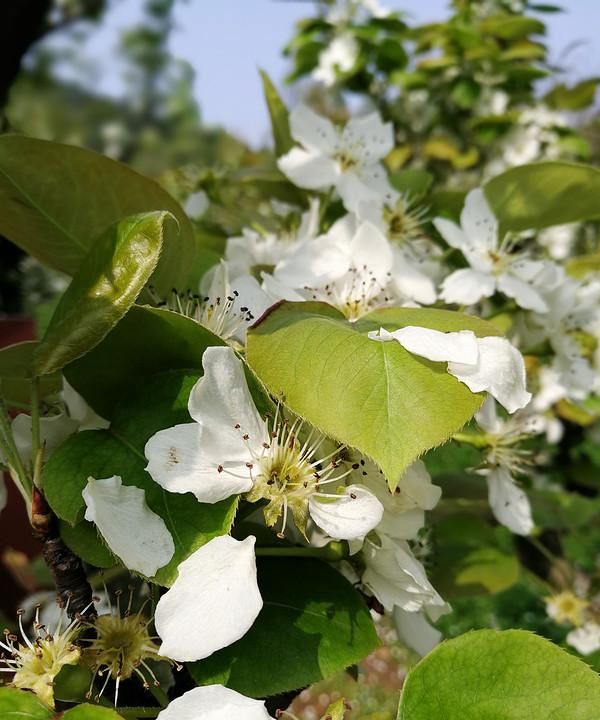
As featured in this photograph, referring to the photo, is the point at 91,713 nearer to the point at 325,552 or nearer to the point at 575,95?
the point at 325,552

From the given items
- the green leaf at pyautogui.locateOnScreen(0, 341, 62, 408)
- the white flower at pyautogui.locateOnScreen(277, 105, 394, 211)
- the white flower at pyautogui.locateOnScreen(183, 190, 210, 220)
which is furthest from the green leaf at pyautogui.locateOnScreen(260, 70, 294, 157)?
the green leaf at pyautogui.locateOnScreen(0, 341, 62, 408)

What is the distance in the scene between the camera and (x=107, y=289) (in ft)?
1.53

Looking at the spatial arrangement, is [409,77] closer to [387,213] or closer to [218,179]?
[218,179]

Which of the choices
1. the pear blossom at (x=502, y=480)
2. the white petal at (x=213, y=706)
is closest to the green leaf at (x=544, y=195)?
the pear blossom at (x=502, y=480)

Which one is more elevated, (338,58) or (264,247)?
(264,247)

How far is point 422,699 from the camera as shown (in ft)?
1.42

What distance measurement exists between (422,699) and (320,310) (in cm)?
26

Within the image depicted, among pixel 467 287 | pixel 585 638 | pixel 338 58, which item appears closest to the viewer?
pixel 467 287

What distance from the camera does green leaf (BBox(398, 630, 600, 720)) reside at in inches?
16.1

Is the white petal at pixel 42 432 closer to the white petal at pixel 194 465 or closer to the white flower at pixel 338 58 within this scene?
the white petal at pixel 194 465

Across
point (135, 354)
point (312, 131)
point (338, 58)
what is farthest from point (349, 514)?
point (338, 58)

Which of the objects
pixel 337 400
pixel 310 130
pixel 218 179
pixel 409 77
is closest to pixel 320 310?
pixel 337 400

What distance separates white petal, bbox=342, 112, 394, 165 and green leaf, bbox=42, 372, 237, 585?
46 cm

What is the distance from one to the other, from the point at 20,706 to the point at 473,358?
31 centimetres
